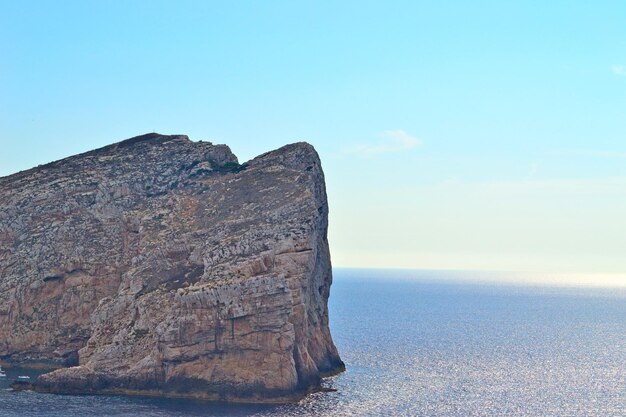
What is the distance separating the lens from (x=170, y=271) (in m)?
93.0

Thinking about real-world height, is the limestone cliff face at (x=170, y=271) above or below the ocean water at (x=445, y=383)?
above

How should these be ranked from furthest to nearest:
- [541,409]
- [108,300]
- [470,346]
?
1. [470,346]
2. [108,300]
3. [541,409]

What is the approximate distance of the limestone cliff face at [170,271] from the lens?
8331 centimetres

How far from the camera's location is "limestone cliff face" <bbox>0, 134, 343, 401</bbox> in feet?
273

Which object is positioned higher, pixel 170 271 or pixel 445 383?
pixel 170 271

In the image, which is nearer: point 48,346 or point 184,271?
point 184,271

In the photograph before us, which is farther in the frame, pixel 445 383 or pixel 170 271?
pixel 445 383

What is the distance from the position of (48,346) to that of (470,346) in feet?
233

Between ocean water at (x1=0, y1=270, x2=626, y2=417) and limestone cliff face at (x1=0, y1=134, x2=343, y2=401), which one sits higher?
limestone cliff face at (x1=0, y1=134, x2=343, y2=401)

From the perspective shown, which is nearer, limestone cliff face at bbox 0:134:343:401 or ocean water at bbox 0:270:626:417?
ocean water at bbox 0:270:626:417

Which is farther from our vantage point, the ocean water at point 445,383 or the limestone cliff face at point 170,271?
the limestone cliff face at point 170,271

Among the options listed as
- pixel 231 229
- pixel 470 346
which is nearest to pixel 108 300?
pixel 231 229

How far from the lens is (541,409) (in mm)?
81062

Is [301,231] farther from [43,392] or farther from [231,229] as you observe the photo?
[43,392]
